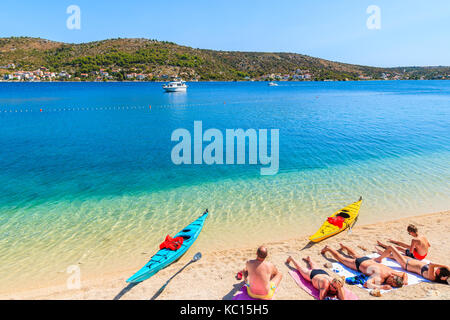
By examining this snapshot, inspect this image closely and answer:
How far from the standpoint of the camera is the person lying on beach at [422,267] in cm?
648

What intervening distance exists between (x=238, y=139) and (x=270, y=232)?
665 inches

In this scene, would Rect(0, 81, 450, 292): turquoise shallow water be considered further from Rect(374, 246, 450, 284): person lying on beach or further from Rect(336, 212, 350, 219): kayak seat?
Rect(374, 246, 450, 284): person lying on beach

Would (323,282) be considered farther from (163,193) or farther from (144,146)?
(144,146)

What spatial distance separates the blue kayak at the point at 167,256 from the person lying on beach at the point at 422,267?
6.09 meters

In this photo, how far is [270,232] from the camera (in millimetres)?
10516

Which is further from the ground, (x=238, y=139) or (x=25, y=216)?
(x=238, y=139)

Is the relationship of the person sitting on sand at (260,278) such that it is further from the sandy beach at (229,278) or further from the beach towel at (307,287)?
the beach towel at (307,287)

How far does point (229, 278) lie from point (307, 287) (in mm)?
2166

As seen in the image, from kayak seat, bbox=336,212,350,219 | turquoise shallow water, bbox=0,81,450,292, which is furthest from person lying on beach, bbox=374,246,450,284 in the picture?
turquoise shallow water, bbox=0,81,450,292

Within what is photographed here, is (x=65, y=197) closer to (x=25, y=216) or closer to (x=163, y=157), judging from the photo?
(x=25, y=216)

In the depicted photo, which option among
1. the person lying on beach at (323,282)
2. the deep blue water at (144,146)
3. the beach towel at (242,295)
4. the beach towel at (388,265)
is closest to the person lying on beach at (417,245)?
the beach towel at (388,265)

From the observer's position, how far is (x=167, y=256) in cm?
838

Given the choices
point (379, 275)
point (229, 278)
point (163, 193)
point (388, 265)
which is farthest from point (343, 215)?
point (163, 193)
